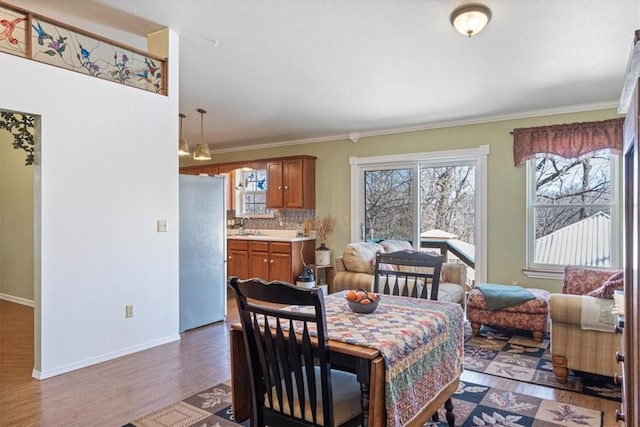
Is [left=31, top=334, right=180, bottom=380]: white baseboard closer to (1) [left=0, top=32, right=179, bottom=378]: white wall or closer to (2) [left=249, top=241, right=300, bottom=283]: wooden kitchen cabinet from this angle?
(1) [left=0, top=32, right=179, bottom=378]: white wall

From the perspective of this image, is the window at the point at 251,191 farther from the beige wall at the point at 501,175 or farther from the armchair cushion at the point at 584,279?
the armchair cushion at the point at 584,279

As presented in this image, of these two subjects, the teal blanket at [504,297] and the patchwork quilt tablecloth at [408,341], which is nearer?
the patchwork quilt tablecloth at [408,341]

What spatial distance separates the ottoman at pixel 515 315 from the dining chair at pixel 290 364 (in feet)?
9.15

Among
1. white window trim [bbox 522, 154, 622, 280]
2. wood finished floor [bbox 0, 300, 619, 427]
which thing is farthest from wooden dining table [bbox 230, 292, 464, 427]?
white window trim [bbox 522, 154, 622, 280]

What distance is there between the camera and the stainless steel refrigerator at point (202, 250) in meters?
4.29

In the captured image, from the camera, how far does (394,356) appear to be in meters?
1.65

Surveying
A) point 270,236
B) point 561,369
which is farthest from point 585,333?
point 270,236

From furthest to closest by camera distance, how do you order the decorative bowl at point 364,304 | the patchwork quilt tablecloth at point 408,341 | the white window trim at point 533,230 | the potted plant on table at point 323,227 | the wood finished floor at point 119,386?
the potted plant on table at point 323,227 → the white window trim at point 533,230 → the wood finished floor at point 119,386 → the decorative bowl at point 364,304 → the patchwork quilt tablecloth at point 408,341

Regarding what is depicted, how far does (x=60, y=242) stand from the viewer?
3.08m

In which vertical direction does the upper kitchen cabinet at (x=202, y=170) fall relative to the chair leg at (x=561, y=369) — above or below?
above

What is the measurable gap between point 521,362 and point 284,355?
268cm

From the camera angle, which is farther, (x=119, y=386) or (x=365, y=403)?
(x=119, y=386)

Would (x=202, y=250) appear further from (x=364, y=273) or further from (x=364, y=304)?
(x=364, y=304)

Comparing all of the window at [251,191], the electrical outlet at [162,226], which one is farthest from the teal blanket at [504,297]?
the window at [251,191]
